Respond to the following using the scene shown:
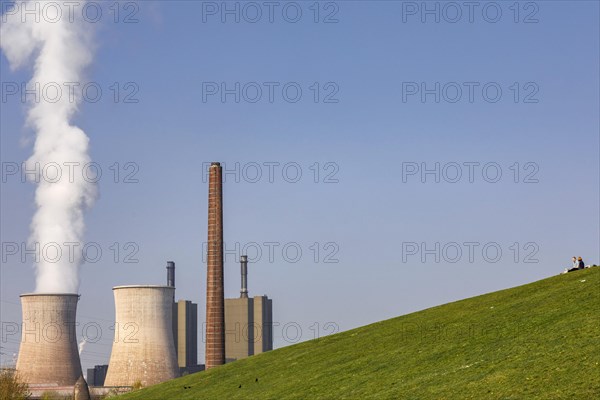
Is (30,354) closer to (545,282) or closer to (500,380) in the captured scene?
(545,282)

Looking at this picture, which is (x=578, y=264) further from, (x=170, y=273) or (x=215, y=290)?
(x=170, y=273)

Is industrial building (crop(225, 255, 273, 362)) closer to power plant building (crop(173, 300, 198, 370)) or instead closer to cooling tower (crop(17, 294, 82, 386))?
power plant building (crop(173, 300, 198, 370))

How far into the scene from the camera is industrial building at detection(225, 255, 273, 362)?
156875 millimetres

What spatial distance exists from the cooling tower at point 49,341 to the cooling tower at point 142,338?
4.40 meters

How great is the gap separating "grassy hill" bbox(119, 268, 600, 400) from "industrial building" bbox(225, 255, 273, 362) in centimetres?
11246

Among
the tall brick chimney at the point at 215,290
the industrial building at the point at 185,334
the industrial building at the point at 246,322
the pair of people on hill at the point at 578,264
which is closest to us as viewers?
the pair of people on hill at the point at 578,264

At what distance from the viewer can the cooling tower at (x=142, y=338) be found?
241 ft

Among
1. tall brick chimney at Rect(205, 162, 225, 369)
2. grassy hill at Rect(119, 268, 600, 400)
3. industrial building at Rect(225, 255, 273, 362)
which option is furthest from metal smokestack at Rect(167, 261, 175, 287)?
grassy hill at Rect(119, 268, 600, 400)

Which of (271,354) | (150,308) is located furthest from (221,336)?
(271,354)

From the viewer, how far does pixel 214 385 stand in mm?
39250

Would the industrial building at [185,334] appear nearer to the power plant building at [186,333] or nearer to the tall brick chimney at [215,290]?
the power plant building at [186,333]

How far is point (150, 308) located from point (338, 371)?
42.6 meters

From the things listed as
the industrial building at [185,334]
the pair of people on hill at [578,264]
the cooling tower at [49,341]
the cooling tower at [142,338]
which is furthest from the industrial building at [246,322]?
the pair of people on hill at [578,264]

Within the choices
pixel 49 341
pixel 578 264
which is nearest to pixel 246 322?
pixel 49 341
